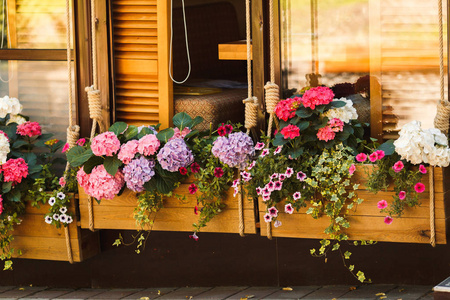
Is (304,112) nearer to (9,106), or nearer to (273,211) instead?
(273,211)

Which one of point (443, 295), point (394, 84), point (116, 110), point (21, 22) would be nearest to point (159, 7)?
point (116, 110)

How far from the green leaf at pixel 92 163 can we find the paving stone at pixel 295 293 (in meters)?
1.35

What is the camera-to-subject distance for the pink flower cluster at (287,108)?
3975 millimetres

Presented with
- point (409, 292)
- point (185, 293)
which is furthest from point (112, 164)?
point (409, 292)

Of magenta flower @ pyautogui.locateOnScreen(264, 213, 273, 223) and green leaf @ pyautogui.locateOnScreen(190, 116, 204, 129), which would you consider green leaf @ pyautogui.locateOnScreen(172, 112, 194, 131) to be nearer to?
green leaf @ pyautogui.locateOnScreen(190, 116, 204, 129)

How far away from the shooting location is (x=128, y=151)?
4141mm

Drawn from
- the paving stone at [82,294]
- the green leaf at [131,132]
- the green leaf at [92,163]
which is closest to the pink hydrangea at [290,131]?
the green leaf at [131,132]

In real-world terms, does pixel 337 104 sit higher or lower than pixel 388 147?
higher

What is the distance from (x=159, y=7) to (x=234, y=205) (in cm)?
128

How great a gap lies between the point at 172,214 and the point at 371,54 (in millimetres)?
1435

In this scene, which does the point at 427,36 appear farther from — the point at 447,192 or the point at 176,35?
the point at 176,35

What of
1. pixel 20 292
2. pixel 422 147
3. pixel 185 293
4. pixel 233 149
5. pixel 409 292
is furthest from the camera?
pixel 20 292

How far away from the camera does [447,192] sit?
3842mm

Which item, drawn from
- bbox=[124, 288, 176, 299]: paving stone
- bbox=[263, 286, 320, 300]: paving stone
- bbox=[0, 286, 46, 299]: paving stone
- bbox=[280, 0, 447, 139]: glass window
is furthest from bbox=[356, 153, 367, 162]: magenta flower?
bbox=[0, 286, 46, 299]: paving stone
